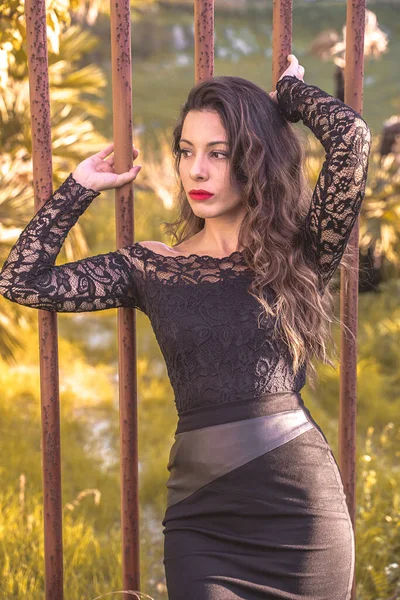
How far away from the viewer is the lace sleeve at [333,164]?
6.10ft

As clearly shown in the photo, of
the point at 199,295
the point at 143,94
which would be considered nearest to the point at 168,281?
the point at 199,295

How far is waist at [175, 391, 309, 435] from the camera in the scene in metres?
1.83

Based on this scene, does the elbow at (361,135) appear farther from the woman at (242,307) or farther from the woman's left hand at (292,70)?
the woman's left hand at (292,70)

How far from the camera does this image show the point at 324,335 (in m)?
2.02

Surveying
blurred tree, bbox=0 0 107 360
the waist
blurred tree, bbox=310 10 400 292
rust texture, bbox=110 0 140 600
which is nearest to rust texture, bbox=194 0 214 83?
rust texture, bbox=110 0 140 600

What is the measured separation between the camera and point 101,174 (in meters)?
1.95

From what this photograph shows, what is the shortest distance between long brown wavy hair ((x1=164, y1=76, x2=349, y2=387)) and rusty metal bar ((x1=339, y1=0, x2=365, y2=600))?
0.22 feet

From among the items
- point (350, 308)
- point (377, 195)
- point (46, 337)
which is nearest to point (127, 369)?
point (46, 337)

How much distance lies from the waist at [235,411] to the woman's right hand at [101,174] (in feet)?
2.01

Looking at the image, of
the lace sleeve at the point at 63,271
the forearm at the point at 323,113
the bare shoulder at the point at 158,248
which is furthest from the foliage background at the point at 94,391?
the lace sleeve at the point at 63,271

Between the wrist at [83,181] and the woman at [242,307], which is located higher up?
the wrist at [83,181]

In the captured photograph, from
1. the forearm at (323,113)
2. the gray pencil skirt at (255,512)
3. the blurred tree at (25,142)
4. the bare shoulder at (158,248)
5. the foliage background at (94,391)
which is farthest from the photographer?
the blurred tree at (25,142)

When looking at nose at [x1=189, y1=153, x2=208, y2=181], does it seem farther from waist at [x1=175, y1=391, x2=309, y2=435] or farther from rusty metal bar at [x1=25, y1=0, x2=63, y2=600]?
waist at [x1=175, y1=391, x2=309, y2=435]

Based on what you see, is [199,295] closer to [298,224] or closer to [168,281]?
[168,281]
